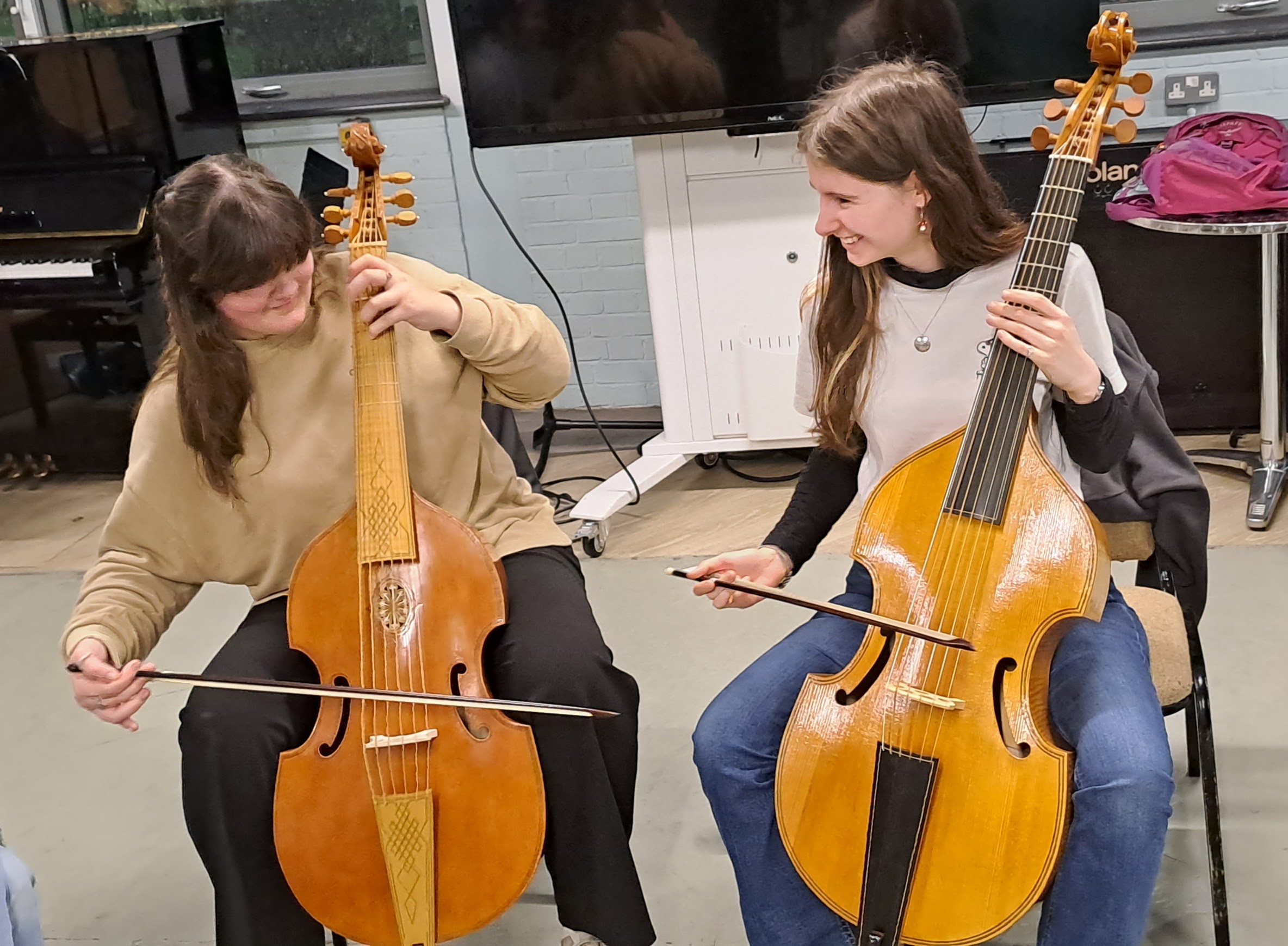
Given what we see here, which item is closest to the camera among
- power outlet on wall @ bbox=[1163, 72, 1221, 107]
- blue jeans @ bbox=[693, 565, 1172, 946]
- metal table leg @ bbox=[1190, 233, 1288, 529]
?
blue jeans @ bbox=[693, 565, 1172, 946]

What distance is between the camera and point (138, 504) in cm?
159

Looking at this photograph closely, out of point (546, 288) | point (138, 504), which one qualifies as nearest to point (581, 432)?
point (546, 288)

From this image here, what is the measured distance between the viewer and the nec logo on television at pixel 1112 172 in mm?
2908

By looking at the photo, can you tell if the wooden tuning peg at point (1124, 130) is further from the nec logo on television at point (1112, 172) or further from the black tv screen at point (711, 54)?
the nec logo on television at point (1112, 172)

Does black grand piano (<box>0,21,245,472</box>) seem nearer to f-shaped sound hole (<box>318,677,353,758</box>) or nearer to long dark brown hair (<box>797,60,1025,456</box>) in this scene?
f-shaped sound hole (<box>318,677,353,758</box>)

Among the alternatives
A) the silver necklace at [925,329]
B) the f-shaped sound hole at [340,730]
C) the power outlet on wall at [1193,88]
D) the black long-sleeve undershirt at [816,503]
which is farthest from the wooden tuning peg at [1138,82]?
the power outlet on wall at [1193,88]

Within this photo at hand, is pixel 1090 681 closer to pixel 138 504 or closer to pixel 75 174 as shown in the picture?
pixel 138 504

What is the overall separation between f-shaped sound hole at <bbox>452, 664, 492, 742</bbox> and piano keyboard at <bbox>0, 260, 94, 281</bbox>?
2346 mm

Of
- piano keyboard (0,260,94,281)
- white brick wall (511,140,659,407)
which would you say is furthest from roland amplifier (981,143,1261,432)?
piano keyboard (0,260,94,281)

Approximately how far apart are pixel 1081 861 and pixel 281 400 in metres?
1.00

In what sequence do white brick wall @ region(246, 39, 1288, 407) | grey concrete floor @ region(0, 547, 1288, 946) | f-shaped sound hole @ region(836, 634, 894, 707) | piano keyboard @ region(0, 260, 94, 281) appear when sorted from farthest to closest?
white brick wall @ region(246, 39, 1288, 407) → piano keyboard @ region(0, 260, 94, 281) → grey concrete floor @ region(0, 547, 1288, 946) → f-shaped sound hole @ region(836, 634, 894, 707)

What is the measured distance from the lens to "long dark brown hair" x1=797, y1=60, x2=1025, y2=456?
1395 mm

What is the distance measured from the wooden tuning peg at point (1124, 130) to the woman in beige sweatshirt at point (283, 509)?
0.68 meters

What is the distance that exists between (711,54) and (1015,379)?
5.34 ft
